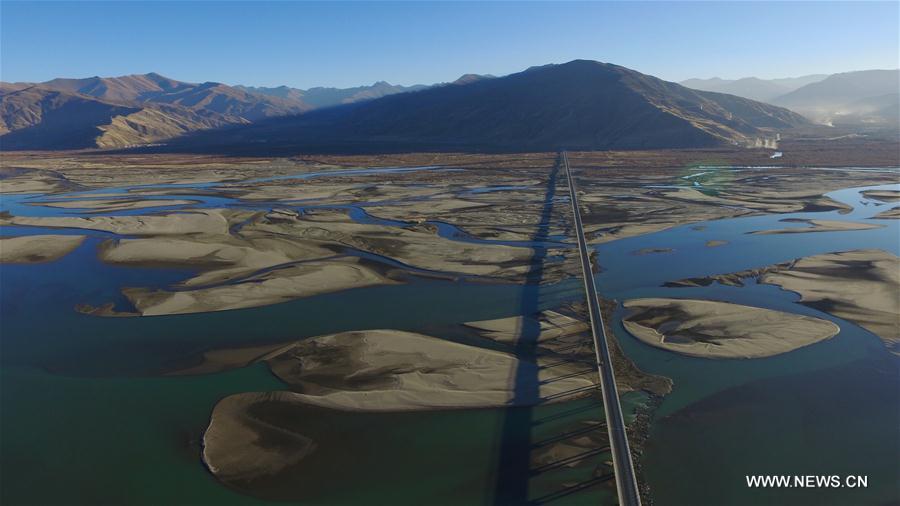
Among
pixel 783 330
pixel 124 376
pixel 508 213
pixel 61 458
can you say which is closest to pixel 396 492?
pixel 61 458

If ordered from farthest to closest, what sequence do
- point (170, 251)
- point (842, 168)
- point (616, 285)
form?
point (842, 168), point (170, 251), point (616, 285)

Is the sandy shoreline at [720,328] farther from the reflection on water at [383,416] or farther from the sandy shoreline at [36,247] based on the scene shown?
the sandy shoreline at [36,247]

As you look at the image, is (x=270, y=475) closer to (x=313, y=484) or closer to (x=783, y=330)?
(x=313, y=484)

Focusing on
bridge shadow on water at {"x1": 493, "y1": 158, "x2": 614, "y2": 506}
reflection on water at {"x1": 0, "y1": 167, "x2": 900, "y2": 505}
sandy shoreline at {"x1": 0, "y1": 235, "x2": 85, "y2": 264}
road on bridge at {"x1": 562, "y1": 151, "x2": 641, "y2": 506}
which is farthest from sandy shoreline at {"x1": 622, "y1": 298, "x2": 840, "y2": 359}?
sandy shoreline at {"x1": 0, "y1": 235, "x2": 85, "y2": 264}

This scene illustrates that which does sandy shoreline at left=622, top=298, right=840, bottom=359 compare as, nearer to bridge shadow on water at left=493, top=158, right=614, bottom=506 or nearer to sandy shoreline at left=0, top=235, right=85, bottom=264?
bridge shadow on water at left=493, top=158, right=614, bottom=506

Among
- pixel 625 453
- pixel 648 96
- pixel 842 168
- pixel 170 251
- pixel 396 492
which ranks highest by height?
pixel 648 96

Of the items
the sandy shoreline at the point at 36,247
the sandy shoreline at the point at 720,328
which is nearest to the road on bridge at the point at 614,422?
the sandy shoreline at the point at 720,328

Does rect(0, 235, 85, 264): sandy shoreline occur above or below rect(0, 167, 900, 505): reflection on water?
above

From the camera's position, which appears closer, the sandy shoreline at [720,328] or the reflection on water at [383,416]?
the reflection on water at [383,416]

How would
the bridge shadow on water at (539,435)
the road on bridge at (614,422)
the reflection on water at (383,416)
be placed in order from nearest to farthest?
1. the road on bridge at (614,422)
2. the bridge shadow on water at (539,435)
3. the reflection on water at (383,416)
